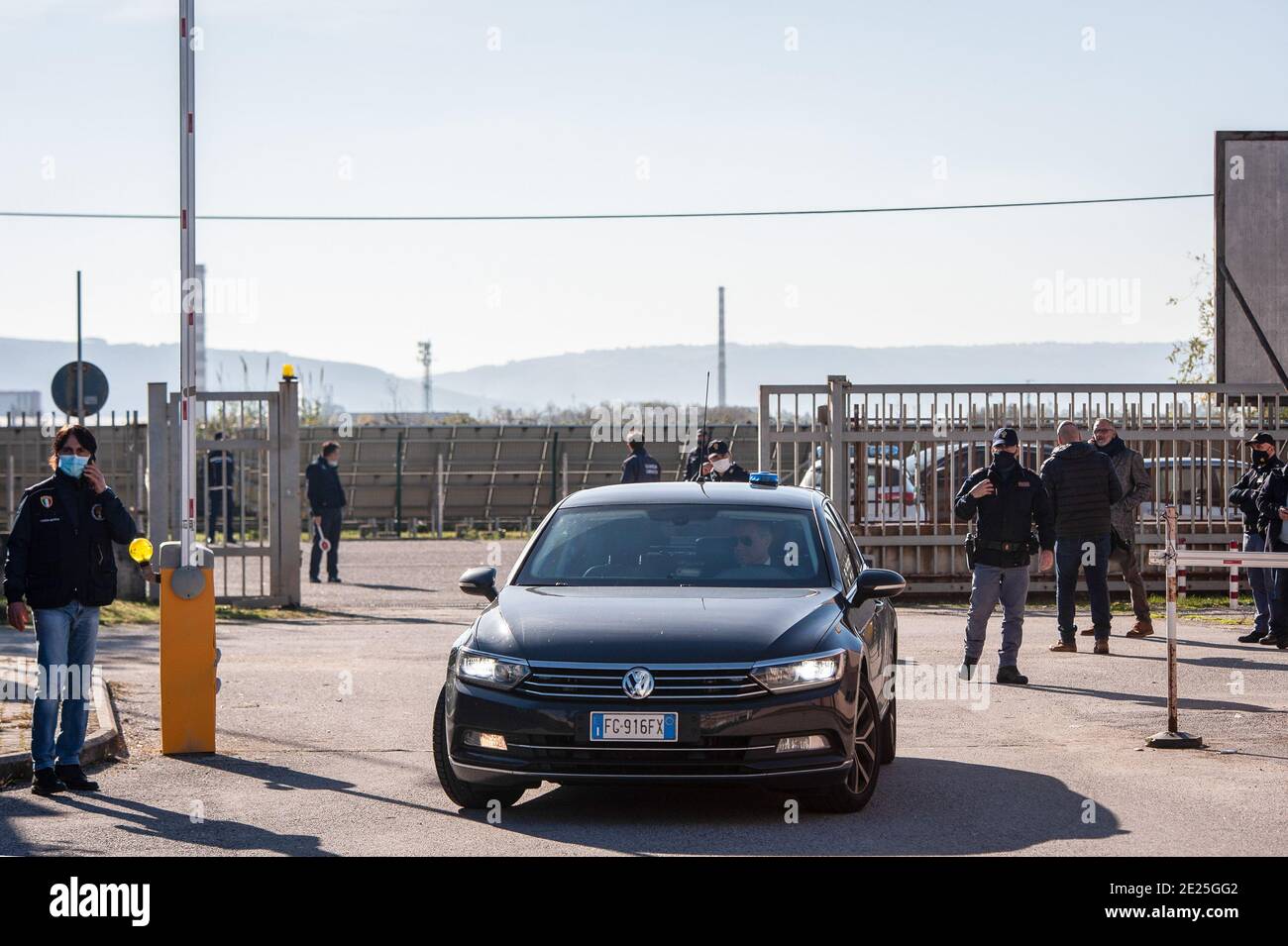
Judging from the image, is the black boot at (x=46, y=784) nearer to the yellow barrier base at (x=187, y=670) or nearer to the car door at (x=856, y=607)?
the yellow barrier base at (x=187, y=670)

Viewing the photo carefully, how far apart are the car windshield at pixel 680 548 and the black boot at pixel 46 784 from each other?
2.68 meters

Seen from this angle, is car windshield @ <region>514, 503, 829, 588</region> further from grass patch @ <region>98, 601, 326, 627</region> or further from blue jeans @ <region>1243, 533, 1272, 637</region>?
grass patch @ <region>98, 601, 326, 627</region>

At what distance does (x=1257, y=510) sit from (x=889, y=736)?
8.19 meters

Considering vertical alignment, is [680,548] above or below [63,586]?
above

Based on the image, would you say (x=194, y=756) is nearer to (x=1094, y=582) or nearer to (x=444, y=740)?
(x=444, y=740)

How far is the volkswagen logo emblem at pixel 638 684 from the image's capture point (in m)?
8.16

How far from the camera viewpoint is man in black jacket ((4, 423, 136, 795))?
31.8ft

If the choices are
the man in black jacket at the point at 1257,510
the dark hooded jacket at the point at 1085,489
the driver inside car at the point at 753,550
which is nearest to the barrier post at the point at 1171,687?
the driver inside car at the point at 753,550

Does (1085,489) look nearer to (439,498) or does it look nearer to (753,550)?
(753,550)

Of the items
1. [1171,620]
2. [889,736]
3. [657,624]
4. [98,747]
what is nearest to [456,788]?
[657,624]

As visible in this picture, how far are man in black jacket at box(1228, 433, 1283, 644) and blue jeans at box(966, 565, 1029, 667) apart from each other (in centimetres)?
370

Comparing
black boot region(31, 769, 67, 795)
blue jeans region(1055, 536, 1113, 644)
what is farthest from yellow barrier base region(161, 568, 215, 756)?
blue jeans region(1055, 536, 1113, 644)

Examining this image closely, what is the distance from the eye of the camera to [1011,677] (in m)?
14.1

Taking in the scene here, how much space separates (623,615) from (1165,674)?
23.8 feet
